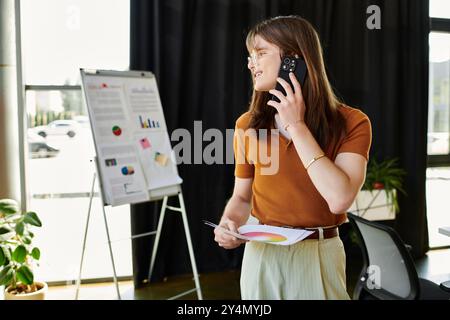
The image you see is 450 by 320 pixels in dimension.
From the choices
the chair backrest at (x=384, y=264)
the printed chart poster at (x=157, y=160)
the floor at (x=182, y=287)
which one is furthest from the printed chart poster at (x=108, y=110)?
the chair backrest at (x=384, y=264)

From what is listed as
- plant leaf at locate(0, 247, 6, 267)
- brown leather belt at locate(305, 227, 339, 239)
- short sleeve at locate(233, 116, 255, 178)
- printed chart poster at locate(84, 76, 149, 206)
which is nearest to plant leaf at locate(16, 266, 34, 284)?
plant leaf at locate(0, 247, 6, 267)

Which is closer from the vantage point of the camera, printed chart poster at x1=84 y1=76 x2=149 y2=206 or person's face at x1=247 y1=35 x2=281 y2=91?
person's face at x1=247 y1=35 x2=281 y2=91

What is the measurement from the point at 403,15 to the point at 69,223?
2.19 m

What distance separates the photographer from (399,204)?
2.99 meters

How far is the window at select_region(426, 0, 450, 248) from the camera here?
7.11 feet

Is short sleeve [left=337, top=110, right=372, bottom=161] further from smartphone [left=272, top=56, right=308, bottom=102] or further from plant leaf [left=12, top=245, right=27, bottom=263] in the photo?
plant leaf [left=12, top=245, right=27, bottom=263]

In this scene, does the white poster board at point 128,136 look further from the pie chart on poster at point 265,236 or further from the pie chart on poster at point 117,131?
the pie chart on poster at point 265,236

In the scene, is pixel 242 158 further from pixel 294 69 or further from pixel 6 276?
pixel 6 276

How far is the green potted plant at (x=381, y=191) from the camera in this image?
2.85 meters

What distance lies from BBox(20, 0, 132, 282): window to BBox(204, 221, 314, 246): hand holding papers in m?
1.91

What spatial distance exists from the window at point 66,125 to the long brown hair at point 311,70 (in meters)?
1.78

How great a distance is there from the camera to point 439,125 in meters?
2.23
